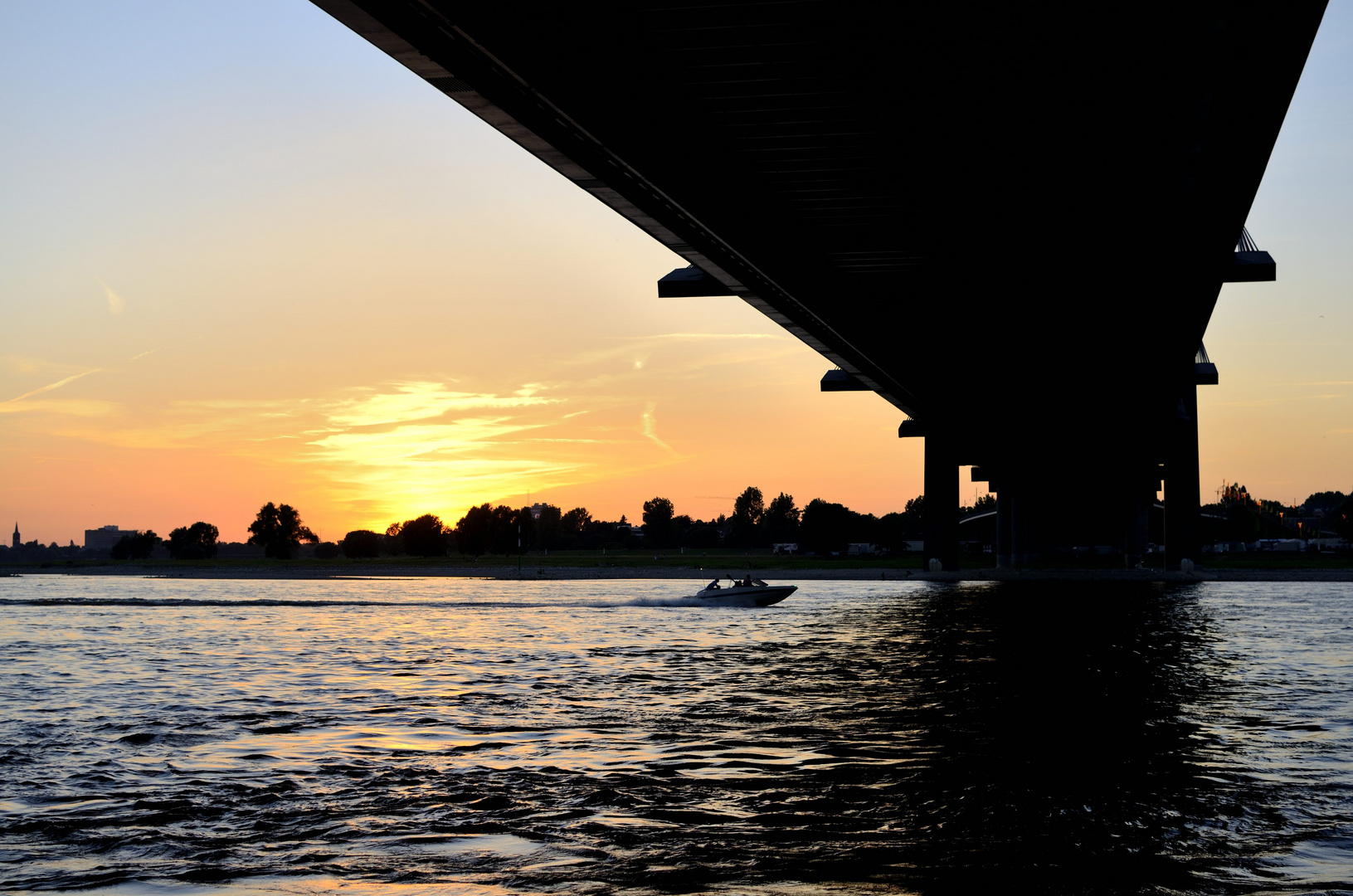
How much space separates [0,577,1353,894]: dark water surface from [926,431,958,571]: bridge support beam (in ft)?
164

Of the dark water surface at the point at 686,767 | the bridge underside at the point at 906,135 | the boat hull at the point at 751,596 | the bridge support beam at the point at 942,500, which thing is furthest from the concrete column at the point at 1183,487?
the dark water surface at the point at 686,767

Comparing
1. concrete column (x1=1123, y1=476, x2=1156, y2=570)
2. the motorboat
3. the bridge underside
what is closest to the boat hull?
the motorboat

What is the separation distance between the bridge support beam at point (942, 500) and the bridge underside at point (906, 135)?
39.8m

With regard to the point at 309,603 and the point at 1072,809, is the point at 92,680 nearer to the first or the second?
the point at 1072,809

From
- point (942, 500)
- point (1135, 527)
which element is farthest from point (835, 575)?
point (1135, 527)

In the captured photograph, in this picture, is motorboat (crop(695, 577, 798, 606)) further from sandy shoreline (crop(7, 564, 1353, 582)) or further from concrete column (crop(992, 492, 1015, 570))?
concrete column (crop(992, 492, 1015, 570))

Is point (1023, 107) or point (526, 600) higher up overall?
point (1023, 107)

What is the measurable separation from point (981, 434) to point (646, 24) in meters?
60.6

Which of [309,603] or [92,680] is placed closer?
[92,680]

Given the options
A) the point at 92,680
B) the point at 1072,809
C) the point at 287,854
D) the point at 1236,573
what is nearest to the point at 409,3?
the point at 287,854

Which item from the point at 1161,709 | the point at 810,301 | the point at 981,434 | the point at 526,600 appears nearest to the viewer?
the point at 1161,709

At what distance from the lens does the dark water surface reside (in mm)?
9156

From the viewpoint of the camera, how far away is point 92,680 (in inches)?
1019

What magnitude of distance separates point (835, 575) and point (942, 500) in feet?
73.3
